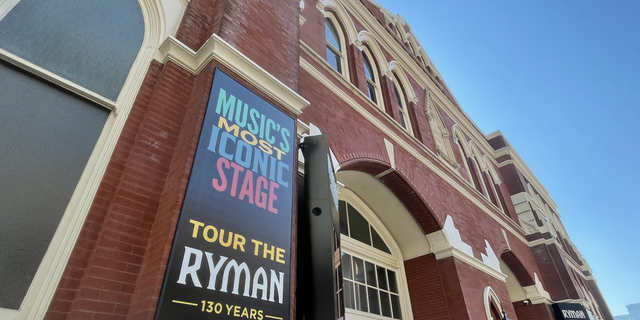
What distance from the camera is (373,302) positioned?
21.7 ft

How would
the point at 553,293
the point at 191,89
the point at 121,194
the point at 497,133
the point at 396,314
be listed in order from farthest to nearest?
the point at 497,133 < the point at 553,293 < the point at 396,314 < the point at 191,89 < the point at 121,194

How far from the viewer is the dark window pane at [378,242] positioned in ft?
24.8

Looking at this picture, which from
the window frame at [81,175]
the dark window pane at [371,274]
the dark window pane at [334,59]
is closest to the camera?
the window frame at [81,175]

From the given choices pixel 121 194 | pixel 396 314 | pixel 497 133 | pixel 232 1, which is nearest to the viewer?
pixel 121 194

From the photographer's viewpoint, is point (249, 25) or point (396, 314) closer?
point (249, 25)

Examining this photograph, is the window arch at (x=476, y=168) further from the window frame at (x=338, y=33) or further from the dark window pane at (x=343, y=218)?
the dark window pane at (x=343, y=218)

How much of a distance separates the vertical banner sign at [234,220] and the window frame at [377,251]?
3.47 metres

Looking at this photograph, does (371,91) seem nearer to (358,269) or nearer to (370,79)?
(370,79)

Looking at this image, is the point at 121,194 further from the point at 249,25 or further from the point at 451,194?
the point at 451,194

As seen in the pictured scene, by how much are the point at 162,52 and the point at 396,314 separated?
6158mm

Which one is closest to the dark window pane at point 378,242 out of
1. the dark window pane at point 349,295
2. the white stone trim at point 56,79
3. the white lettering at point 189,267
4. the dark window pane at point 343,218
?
the dark window pane at point 343,218

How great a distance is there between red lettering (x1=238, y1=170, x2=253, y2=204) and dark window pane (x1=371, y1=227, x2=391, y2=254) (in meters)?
4.88

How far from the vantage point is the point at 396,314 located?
6980 mm

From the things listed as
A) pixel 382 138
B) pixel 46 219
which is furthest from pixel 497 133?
pixel 46 219
